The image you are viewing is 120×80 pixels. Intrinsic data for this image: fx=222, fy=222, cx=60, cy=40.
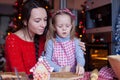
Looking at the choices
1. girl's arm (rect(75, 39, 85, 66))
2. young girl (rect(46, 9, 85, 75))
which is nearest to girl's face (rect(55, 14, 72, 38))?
young girl (rect(46, 9, 85, 75))

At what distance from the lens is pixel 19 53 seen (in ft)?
4.65

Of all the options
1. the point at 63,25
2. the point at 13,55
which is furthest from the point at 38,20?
the point at 13,55

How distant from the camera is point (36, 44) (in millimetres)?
1546

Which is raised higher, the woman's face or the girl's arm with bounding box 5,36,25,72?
the woman's face

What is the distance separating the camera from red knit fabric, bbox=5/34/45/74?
4.43 feet

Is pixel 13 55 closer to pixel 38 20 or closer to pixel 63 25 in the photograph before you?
pixel 38 20

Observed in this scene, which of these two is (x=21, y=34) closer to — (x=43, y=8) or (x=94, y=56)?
(x=43, y=8)

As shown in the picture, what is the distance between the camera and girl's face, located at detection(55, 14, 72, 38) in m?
1.43

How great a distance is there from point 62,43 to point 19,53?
0.96 feet

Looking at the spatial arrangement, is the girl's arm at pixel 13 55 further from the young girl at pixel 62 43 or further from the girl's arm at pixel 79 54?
the girl's arm at pixel 79 54

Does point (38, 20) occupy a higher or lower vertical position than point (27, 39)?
higher

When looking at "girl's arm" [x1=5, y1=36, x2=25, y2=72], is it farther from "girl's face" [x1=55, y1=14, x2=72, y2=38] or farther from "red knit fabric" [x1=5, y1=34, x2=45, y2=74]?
"girl's face" [x1=55, y1=14, x2=72, y2=38]

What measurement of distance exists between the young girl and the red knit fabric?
120 millimetres

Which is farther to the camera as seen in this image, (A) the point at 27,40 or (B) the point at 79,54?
(A) the point at 27,40
